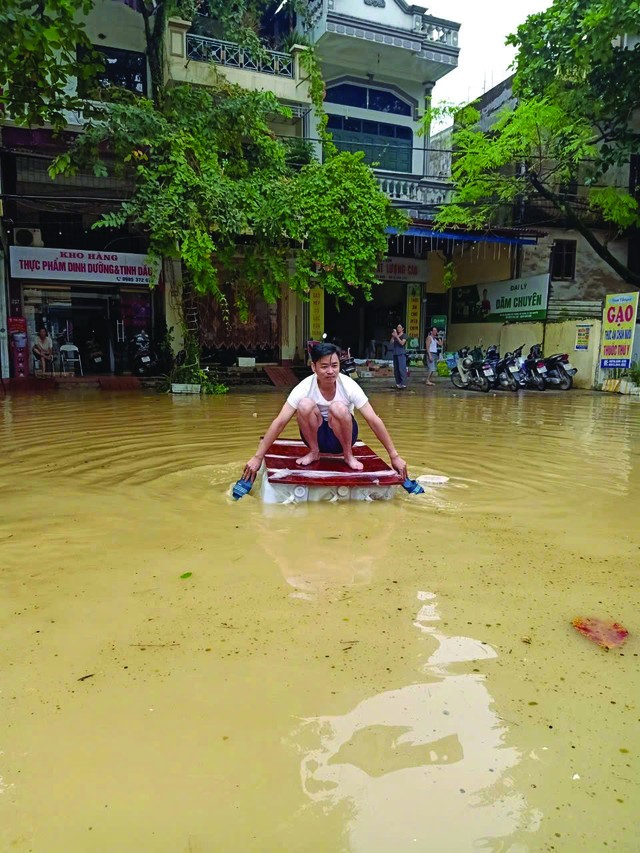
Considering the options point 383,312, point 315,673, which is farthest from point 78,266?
point 315,673

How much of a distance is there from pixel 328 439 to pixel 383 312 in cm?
1614

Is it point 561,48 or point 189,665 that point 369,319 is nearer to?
point 561,48

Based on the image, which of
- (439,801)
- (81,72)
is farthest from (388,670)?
(81,72)

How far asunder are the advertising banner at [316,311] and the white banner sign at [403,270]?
6.99ft

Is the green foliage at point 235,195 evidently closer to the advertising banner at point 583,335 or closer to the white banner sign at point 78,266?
the white banner sign at point 78,266

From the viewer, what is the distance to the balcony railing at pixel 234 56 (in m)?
14.7

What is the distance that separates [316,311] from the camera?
18.1 metres

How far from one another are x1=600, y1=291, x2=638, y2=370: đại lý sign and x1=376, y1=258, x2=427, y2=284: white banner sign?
6405mm

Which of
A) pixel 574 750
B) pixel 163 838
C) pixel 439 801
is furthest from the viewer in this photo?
pixel 574 750

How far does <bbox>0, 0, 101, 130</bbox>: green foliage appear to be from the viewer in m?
4.26

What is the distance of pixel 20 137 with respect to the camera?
1395cm

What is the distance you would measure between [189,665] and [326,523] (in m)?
1.80

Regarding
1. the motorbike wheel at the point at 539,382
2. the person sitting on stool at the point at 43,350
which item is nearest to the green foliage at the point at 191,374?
the person sitting on stool at the point at 43,350

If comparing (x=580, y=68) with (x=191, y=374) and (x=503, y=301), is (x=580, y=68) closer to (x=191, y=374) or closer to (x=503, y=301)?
(x=503, y=301)
